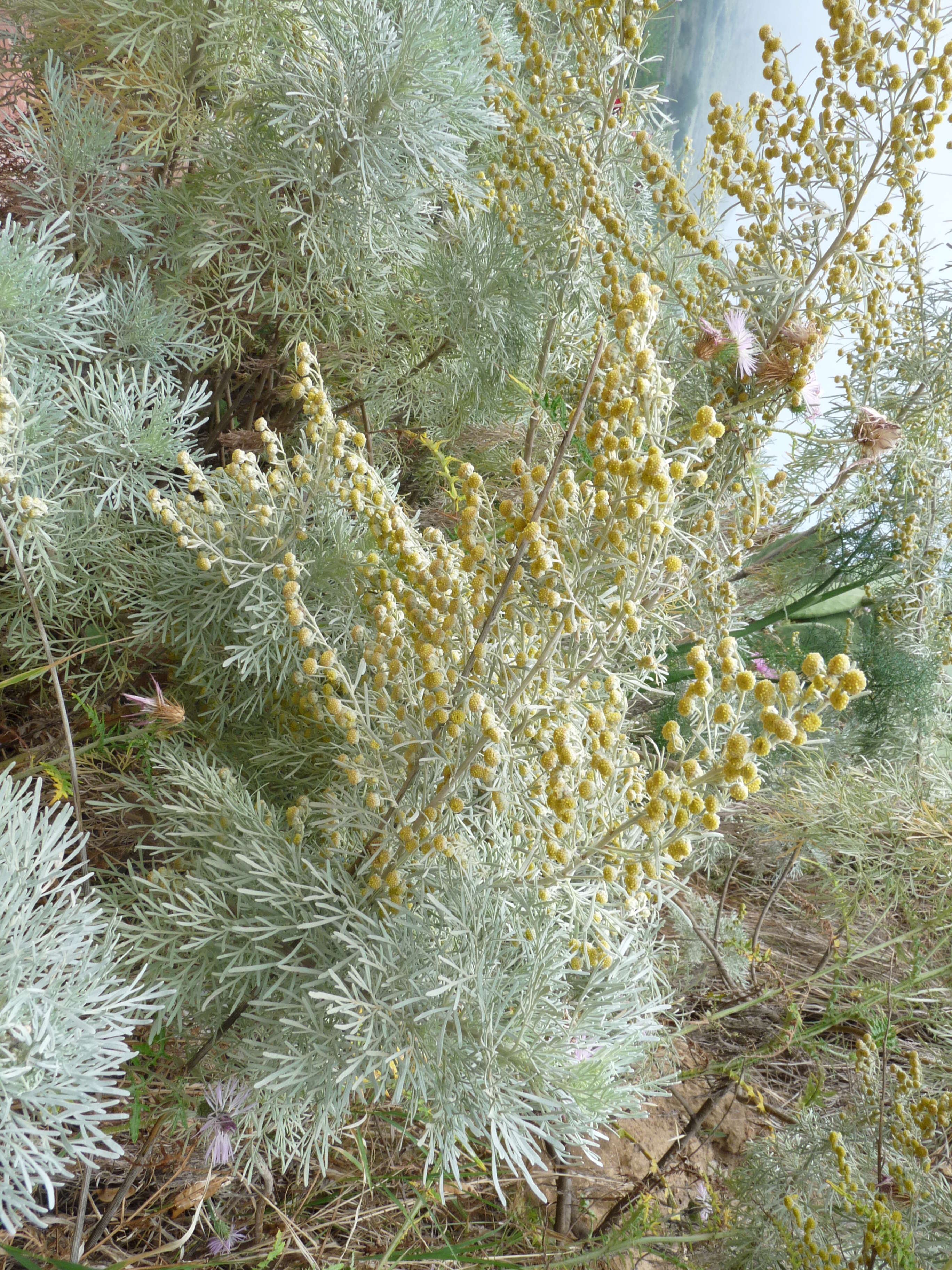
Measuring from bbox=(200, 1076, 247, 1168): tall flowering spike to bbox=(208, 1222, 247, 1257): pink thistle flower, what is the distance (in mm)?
42

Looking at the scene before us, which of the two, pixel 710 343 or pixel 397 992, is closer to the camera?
pixel 397 992

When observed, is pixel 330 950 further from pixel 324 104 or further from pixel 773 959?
pixel 773 959

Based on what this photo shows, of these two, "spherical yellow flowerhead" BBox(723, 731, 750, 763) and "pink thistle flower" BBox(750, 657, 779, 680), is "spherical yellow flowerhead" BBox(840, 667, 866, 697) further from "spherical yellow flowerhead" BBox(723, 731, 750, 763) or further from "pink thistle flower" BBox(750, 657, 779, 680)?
"pink thistle flower" BBox(750, 657, 779, 680)

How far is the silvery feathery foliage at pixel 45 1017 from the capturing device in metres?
0.29

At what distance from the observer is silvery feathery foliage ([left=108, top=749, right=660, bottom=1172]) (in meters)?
0.36

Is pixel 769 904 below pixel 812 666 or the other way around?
below

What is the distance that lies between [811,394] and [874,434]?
0.10 metres

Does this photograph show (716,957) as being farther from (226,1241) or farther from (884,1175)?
(226,1241)

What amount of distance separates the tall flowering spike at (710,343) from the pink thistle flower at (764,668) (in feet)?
1.33

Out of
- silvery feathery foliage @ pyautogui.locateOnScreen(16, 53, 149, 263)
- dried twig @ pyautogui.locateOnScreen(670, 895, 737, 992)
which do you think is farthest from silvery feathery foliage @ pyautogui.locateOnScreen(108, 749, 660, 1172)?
silvery feathery foliage @ pyautogui.locateOnScreen(16, 53, 149, 263)

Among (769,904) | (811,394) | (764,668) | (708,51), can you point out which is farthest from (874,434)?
(708,51)

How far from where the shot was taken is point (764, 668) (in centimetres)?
91

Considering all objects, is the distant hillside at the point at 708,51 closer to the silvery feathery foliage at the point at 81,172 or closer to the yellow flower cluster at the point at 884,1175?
the silvery feathery foliage at the point at 81,172

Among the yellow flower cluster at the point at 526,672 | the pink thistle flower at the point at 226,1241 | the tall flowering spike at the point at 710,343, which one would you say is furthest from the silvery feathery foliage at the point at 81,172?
the pink thistle flower at the point at 226,1241
